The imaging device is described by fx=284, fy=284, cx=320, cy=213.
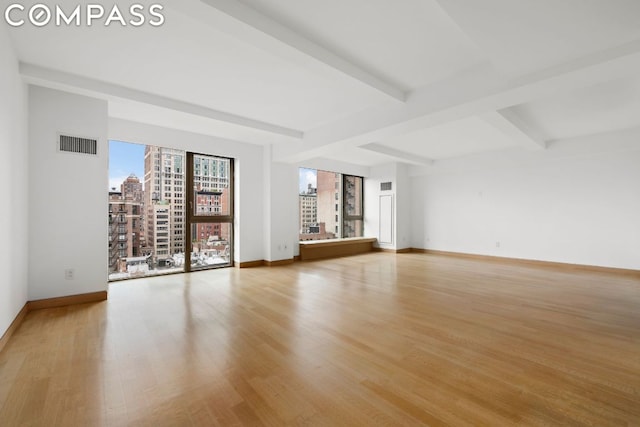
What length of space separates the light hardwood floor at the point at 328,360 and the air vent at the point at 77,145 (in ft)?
6.51

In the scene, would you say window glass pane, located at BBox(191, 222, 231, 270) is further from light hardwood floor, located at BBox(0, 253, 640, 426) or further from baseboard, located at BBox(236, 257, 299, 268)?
light hardwood floor, located at BBox(0, 253, 640, 426)

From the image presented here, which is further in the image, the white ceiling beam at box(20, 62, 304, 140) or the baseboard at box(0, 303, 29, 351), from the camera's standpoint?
the white ceiling beam at box(20, 62, 304, 140)

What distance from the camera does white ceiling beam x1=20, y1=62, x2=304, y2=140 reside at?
3.13 m

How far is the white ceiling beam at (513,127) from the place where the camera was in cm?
410

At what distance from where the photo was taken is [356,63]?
3.08 metres

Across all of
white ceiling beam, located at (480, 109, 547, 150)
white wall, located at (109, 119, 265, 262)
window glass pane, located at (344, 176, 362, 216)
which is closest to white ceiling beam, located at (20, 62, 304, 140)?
white wall, located at (109, 119, 265, 262)

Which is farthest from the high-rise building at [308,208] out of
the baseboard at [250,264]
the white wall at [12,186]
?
the white wall at [12,186]

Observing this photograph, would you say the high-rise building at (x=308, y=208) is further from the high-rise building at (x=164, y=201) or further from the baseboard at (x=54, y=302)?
the baseboard at (x=54, y=302)

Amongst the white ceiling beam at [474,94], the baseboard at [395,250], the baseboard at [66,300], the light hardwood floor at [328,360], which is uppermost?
the white ceiling beam at [474,94]

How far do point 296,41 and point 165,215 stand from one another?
4182 millimetres

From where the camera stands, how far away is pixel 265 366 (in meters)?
2.14

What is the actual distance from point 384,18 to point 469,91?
1498 mm

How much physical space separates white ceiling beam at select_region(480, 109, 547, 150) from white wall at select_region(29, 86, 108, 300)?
17.6 ft

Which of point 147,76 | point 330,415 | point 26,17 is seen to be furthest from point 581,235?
point 26,17
